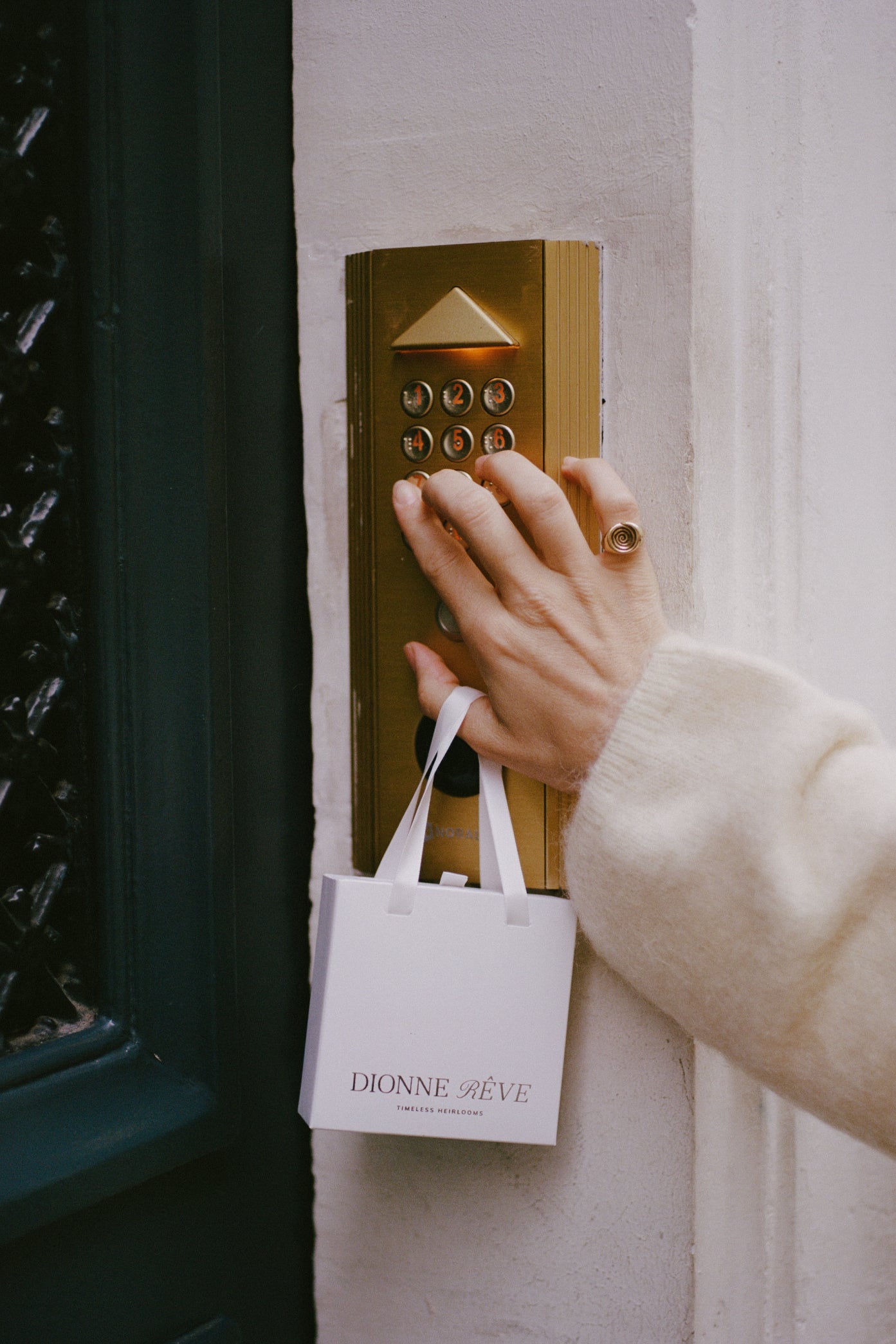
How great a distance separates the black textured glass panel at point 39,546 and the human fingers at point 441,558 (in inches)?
9.0

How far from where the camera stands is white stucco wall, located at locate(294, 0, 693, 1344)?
1.99 feet

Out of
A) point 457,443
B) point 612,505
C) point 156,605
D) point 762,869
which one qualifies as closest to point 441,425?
point 457,443

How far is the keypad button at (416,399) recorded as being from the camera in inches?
24.1

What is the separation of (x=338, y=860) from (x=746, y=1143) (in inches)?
Result: 14.5

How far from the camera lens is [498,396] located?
0.60 meters

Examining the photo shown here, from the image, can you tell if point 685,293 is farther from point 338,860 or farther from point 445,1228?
point 445,1228

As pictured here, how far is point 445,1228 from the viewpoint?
67cm

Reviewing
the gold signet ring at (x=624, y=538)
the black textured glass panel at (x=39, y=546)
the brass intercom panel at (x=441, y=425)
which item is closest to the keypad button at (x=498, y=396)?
the brass intercom panel at (x=441, y=425)

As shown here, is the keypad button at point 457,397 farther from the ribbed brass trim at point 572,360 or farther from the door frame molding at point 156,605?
the door frame molding at point 156,605

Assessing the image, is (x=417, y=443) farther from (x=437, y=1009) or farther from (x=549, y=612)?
(x=437, y=1009)

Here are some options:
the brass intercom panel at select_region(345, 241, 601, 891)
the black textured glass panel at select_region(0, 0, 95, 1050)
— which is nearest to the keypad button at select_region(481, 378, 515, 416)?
the brass intercom panel at select_region(345, 241, 601, 891)

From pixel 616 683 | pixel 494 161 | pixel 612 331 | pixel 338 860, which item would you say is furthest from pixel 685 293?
pixel 338 860

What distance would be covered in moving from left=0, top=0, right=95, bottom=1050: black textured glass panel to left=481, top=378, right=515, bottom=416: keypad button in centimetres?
28

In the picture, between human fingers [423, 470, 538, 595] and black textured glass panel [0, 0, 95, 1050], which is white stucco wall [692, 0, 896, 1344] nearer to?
human fingers [423, 470, 538, 595]
